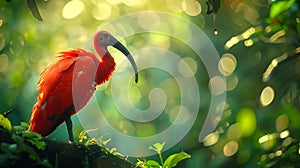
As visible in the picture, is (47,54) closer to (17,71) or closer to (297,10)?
(17,71)

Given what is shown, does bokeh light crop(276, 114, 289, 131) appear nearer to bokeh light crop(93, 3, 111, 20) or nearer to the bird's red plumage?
the bird's red plumage

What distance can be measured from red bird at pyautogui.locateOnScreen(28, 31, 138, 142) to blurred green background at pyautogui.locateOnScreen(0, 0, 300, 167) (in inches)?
33.8

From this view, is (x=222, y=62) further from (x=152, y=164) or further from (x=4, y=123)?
(x=4, y=123)

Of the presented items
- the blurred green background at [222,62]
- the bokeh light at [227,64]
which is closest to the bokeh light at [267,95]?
the blurred green background at [222,62]

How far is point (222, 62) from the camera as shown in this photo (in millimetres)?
4723

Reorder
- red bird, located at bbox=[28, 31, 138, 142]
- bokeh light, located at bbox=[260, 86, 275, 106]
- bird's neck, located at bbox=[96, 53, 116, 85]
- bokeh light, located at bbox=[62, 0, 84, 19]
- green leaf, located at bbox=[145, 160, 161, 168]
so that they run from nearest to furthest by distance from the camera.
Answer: green leaf, located at bbox=[145, 160, 161, 168] < red bird, located at bbox=[28, 31, 138, 142] < bird's neck, located at bbox=[96, 53, 116, 85] < bokeh light, located at bbox=[260, 86, 275, 106] < bokeh light, located at bbox=[62, 0, 84, 19]

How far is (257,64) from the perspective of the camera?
3959 millimetres

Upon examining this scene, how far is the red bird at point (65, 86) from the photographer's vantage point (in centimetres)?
273

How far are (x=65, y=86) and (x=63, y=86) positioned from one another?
0.02m

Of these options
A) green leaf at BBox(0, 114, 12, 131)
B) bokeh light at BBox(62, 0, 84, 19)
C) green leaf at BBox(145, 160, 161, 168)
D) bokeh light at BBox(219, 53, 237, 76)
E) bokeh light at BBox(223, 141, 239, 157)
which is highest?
bokeh light at BBox(62, 0, 84, 19)

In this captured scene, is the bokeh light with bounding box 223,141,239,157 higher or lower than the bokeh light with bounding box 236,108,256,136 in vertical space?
lower

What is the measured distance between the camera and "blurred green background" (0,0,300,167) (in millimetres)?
3322

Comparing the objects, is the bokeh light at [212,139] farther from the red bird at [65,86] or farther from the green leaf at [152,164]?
the green leaf at [152,164]

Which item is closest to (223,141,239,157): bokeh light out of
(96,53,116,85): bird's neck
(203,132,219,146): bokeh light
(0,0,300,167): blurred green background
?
(0,0,300,167): blurred green background
